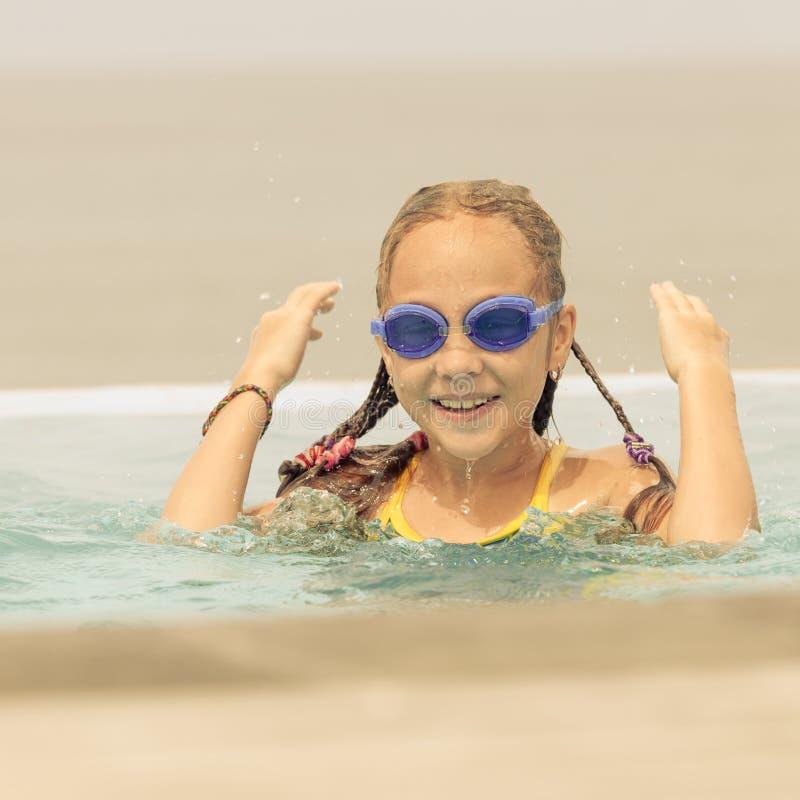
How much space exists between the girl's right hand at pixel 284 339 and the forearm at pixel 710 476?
0.99m

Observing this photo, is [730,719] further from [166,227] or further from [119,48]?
[119,48]

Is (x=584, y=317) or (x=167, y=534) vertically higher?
(x=584, y=317)

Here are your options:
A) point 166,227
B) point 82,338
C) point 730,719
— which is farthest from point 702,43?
point 730,719

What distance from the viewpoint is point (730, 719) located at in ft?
3.66

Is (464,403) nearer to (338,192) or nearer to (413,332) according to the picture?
(413,332)

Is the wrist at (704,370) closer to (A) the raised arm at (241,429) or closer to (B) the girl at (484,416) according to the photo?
(B) the girl at (484,416)

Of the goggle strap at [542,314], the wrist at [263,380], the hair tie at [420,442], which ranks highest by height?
the goggle strap at [542,314]

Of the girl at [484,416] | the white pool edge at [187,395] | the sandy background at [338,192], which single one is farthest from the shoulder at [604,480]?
the sandy background at [338,192]

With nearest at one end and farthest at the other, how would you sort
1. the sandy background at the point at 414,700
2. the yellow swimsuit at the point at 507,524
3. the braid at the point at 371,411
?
the sandy background at the point at 414,700
the yellow swimsuit at the point at 507,524
the braid at the point at 371,411

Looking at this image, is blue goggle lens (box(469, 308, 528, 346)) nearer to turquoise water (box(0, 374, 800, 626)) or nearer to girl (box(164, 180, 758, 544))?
girl (box(164, 180, 758, 544))

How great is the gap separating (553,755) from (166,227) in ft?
21.7

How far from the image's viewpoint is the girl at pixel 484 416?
102 inches

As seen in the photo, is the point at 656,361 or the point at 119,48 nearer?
the point at 656,361

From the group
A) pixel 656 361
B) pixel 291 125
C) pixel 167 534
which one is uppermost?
pixel 291 125
